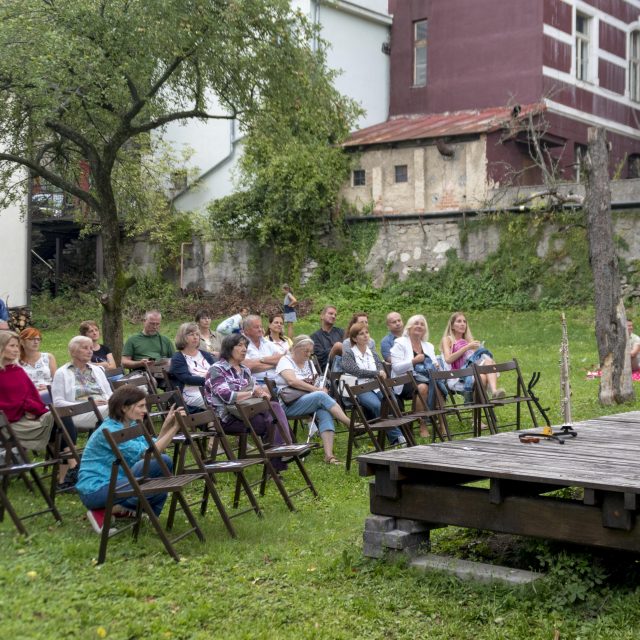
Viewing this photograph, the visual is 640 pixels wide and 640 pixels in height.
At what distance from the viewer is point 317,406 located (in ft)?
31.1

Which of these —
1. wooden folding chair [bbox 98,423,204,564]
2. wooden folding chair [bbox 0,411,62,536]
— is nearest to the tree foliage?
wooden folding chair [bbox 0,411,62,536]

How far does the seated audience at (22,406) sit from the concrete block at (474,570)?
11.3 feet

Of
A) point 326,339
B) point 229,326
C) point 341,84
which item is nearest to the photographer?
point 326,339

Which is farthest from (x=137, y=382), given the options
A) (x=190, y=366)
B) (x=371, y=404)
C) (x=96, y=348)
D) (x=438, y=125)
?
(x=438, y=125)

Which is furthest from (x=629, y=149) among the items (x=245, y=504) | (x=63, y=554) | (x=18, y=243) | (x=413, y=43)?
(x=63, y=554)

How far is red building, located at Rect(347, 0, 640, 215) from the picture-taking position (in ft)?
83.7

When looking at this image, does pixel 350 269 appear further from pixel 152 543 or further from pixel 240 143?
→ pixel 152 543

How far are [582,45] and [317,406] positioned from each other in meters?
21.3

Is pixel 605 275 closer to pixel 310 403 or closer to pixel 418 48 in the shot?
pixel 310 403

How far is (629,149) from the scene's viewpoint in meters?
29.6

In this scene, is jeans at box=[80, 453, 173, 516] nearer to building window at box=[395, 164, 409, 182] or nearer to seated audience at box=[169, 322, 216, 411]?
seated audience at box=[169, 322, 216, 411]

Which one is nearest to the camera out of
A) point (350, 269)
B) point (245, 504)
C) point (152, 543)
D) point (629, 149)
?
point (152, 543)

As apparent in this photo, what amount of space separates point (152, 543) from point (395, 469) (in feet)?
5.39

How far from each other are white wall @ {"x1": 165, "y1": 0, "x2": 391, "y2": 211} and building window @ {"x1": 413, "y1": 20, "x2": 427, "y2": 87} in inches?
32.9
